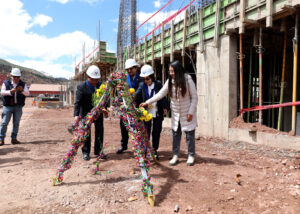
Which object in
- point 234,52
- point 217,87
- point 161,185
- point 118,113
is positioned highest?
point 234,52

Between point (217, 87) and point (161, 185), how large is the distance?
4.51m

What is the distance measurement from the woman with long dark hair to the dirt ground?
0.60 metres

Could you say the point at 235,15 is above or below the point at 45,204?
above

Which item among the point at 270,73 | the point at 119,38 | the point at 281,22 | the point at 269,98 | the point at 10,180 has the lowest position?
the point at 10,180

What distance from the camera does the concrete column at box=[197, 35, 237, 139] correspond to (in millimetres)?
6289

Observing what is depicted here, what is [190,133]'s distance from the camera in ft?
12.2

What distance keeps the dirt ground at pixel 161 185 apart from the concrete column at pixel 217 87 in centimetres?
200

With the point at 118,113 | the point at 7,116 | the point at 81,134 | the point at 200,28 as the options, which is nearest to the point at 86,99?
the point at 81,134

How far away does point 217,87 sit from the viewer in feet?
21.7

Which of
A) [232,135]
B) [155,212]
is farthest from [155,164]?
[232,135]

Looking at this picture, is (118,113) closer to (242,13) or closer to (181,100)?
(181,100)

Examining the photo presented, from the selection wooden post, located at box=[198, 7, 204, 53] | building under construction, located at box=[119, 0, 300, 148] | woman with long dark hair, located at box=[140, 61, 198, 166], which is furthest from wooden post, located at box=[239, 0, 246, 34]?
woman with long dark hair, located at box=[140, 61, 198, 166]

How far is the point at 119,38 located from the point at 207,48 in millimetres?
16831

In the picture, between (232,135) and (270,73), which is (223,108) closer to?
(232,135)
